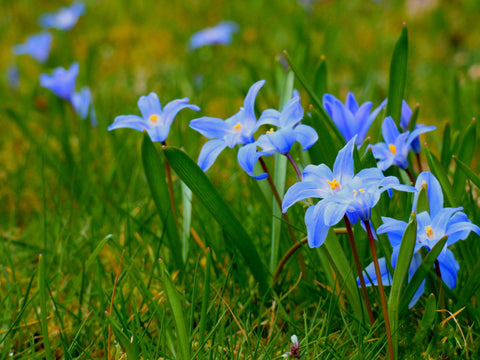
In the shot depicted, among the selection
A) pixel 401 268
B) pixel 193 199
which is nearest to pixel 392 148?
pixel 401 268

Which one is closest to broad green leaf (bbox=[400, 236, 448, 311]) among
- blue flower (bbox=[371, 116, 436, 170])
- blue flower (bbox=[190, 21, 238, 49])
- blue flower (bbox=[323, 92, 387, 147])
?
blue flower (bbox=[371, 116, 436, 170])

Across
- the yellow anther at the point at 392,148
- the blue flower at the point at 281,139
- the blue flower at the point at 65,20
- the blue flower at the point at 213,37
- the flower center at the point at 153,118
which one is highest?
the blue flower at the point at 65,20

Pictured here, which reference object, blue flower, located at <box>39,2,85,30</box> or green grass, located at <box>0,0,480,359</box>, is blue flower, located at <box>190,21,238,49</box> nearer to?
green grass, located at <box>0,0,480,359</box>

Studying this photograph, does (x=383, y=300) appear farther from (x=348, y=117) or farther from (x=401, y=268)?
(x=348, y=117)

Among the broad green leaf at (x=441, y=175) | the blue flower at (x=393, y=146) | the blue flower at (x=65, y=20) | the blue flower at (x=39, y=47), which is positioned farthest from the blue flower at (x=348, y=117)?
the blue flower at (x=65, y=20)

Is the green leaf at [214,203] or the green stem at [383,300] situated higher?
the green leaf at [214,203]

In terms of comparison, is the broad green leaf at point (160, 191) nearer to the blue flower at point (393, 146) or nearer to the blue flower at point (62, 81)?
the blue flower at point (393, 146)

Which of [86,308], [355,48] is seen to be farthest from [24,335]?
[355,48]
